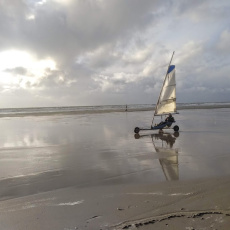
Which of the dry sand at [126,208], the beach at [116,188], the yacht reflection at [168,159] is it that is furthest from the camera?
the yacht reflection at [168,159]

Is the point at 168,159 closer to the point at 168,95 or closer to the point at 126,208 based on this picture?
the point at 126,208

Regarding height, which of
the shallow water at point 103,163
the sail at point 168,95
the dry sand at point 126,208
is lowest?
the dry sand at point 126,208

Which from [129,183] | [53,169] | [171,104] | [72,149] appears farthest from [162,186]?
[171,104]

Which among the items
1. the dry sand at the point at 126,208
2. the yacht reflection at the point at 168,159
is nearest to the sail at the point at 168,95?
the yacht reflection at the point at 168,159

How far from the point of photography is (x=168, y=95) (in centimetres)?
2216

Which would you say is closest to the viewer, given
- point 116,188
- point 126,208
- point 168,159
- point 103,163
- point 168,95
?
point 126,208

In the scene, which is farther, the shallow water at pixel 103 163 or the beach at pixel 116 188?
the shallow water at pixel 103 163

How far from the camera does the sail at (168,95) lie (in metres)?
21.9

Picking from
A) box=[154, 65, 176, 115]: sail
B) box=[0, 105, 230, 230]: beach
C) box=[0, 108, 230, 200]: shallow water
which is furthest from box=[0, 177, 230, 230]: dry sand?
box=[154, 65, 176, 115]: sail

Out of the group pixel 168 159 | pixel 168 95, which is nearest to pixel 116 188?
pixel 168 159

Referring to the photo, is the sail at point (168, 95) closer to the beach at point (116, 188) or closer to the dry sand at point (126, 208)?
→ the beach at point (116, 188)

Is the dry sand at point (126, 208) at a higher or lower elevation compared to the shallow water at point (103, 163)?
lower

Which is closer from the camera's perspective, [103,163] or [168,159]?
[103,163]

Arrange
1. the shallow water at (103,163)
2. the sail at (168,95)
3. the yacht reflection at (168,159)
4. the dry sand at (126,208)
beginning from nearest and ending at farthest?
the dry sand at (126,208)
the shallow water at (103,163)
the yacht reflection at (168,159)
the sail at (168,95)
